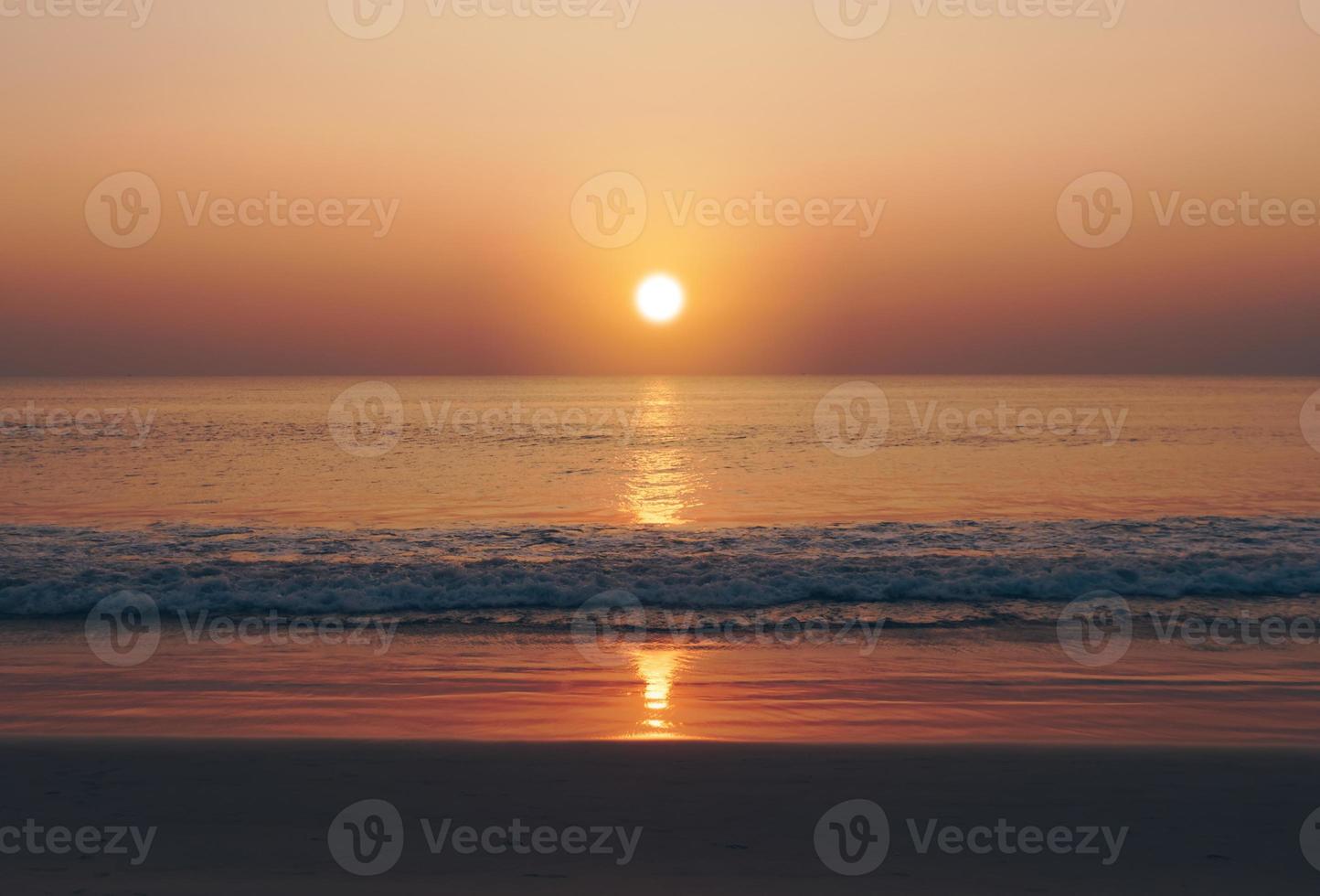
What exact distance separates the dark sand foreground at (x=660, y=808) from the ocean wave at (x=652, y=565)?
7223 millimetres

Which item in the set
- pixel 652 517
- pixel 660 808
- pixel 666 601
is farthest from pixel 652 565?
pixel 660 808

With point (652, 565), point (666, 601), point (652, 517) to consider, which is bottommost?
point (666, 601)

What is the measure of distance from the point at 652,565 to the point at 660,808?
10869 mm

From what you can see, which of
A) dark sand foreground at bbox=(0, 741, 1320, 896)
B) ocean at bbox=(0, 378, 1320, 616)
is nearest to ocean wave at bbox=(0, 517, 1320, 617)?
ocean at bbox=(0, 378, 1320, 616)

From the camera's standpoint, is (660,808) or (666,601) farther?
(666,601)

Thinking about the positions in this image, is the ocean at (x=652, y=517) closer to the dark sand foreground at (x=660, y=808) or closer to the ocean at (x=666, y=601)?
the ocean at (x=666, y=601)

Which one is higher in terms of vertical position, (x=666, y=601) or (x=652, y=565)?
(x=652, y=565)

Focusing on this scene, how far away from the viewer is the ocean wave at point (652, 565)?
1570cm

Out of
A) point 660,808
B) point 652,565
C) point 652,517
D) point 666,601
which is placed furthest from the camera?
point 652,517

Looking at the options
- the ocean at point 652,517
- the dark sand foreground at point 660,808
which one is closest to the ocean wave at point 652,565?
the ocean at point 652,517

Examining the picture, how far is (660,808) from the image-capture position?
7.24 metres

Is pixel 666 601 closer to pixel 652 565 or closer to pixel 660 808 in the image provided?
pixel 652 565

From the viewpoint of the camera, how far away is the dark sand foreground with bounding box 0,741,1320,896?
6.07 m

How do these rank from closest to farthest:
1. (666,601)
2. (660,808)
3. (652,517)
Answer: (660,808) < (666,601) < (652,517)
